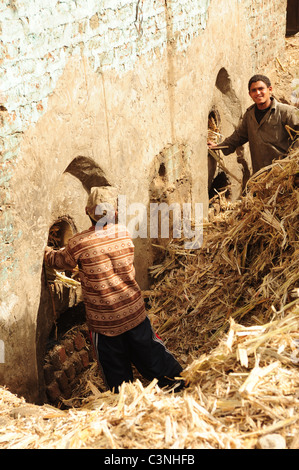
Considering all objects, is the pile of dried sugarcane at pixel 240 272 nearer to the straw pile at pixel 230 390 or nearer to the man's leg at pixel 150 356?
the straw pile at pixel 230 390

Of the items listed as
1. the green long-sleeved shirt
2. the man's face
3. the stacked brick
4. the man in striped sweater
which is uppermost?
the man's face

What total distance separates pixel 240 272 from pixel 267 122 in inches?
71.8

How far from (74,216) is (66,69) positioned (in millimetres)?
1256

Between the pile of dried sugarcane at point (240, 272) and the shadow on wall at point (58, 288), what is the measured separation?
1157mm

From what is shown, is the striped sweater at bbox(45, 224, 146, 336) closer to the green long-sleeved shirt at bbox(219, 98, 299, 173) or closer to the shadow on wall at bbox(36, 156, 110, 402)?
the shadow on wall at bbox(36, 156, 110, 402)

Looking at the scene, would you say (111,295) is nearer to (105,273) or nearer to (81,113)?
(105,273)

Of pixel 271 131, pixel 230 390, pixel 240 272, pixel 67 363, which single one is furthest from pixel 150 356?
pixel 271 131

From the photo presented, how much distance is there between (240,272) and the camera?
589cm

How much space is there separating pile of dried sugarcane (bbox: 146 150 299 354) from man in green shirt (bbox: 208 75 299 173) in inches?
24.0

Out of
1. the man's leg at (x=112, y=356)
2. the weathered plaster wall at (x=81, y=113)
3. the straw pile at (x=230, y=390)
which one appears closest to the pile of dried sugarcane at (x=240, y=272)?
the straw pile at (x=230, y=390)

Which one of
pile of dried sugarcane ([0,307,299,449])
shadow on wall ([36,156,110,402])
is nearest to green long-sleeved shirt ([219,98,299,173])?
shadow on wall ([36,156,110,402])

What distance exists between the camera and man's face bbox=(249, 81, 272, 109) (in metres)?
6.55
